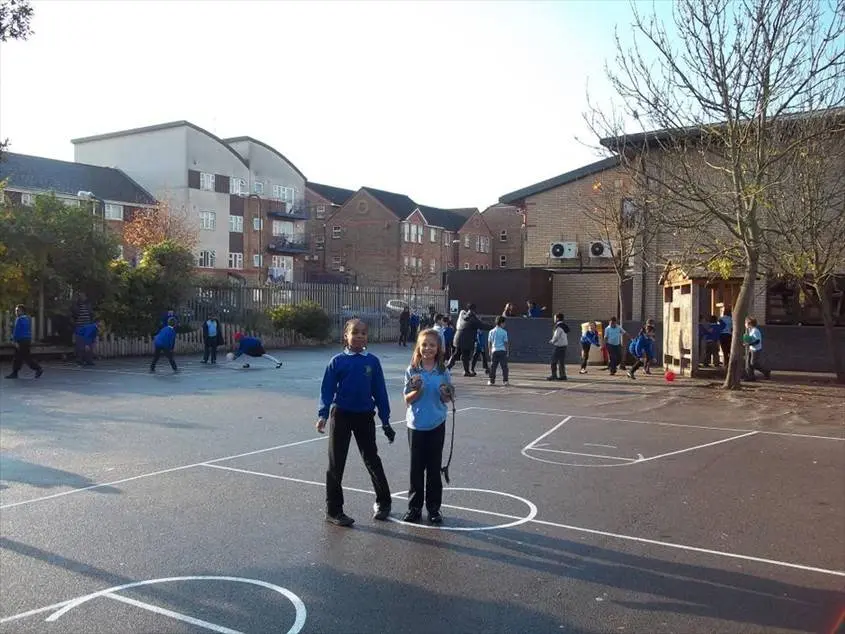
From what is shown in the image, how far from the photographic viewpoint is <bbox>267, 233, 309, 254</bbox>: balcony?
2645 inches

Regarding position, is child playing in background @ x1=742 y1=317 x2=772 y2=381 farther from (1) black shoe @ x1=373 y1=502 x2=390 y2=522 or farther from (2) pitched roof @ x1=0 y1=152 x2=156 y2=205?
(2) pitched roof @ x1=0 y1=152 x2=156 y2=205

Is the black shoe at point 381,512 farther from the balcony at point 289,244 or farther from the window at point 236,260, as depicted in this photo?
the balcony at point 289,244

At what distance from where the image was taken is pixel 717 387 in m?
18.5

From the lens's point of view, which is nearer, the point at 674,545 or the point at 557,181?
the point at 674,545

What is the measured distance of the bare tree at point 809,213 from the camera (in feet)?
58.2

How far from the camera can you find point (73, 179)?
52.1 meters

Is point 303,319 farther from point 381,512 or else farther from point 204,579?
point 204,579

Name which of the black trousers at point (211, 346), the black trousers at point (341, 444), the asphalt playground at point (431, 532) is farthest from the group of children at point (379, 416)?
the black trousers at point (211, 346)

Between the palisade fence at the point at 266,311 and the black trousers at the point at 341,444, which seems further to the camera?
the palisade fence at the point at 266,311

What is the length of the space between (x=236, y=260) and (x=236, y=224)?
2778mm

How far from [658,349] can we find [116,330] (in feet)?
54.8

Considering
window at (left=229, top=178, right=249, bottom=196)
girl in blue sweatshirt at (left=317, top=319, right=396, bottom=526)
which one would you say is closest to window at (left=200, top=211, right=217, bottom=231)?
window at (left=229, top=178, right=249, bottom=196)

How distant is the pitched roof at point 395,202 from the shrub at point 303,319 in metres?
41.0

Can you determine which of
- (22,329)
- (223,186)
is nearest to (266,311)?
(22,329)
